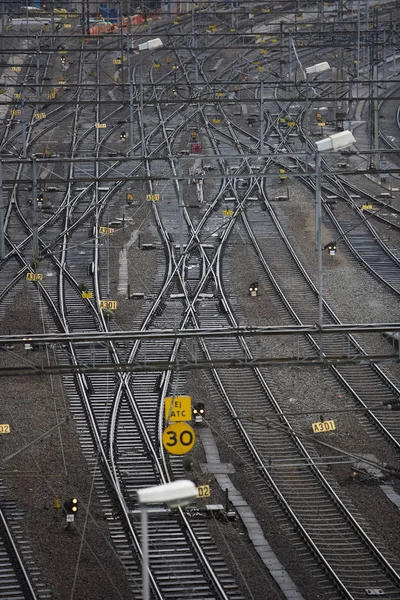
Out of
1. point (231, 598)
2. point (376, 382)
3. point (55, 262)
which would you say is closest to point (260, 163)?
point (55, 262)

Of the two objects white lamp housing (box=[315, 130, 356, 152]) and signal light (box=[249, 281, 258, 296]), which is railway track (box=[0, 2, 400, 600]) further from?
white lamp housing (box=[315, 130, 356, 152])

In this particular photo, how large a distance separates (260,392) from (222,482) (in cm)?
387

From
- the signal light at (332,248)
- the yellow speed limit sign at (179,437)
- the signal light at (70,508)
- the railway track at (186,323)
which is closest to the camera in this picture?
the railway track at (186,323)

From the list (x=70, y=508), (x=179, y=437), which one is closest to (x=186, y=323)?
(x=70, y=508)

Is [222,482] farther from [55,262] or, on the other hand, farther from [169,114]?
[169,114]

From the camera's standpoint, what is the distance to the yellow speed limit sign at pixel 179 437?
17984 millimetres

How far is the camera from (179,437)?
711 inches

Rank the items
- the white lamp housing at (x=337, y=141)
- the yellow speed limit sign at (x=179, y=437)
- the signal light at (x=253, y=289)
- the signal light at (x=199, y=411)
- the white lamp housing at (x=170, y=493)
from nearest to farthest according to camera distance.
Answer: the white lamp housing at (x=170, y=493)
the yellow speed limit sign at (x=179, y=437)
the white lamp housing at (x=337, y=141)
the signal light at (x=199, y=411)
the signal light at (x=253, y=289)

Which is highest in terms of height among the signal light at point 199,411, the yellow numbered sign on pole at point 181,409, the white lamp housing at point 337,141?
the white lamp housing at point 337,141

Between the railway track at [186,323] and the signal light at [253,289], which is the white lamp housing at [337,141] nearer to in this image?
the railway track at [186,323]

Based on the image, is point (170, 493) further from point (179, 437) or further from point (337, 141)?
point (337, 141)

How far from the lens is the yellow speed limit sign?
1798 cm

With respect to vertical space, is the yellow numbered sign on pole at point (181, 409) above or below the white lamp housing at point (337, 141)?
below

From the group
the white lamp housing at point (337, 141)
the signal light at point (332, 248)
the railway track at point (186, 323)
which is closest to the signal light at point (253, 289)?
the railway track at point (186, 323)
